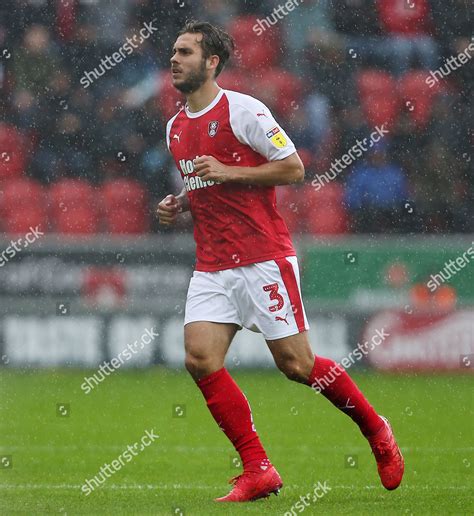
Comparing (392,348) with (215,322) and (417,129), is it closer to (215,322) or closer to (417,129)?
(417,129)

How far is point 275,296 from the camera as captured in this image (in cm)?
622

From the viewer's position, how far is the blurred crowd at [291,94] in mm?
12938

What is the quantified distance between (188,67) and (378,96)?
7.17m

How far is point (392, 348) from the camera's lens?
11.9 meters

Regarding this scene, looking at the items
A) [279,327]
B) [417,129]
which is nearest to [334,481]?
[279,327]

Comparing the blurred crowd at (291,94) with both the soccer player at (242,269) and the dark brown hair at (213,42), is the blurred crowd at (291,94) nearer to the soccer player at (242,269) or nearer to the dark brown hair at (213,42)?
the dark brown hair at (213,42)

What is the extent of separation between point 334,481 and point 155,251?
5.34 meters
